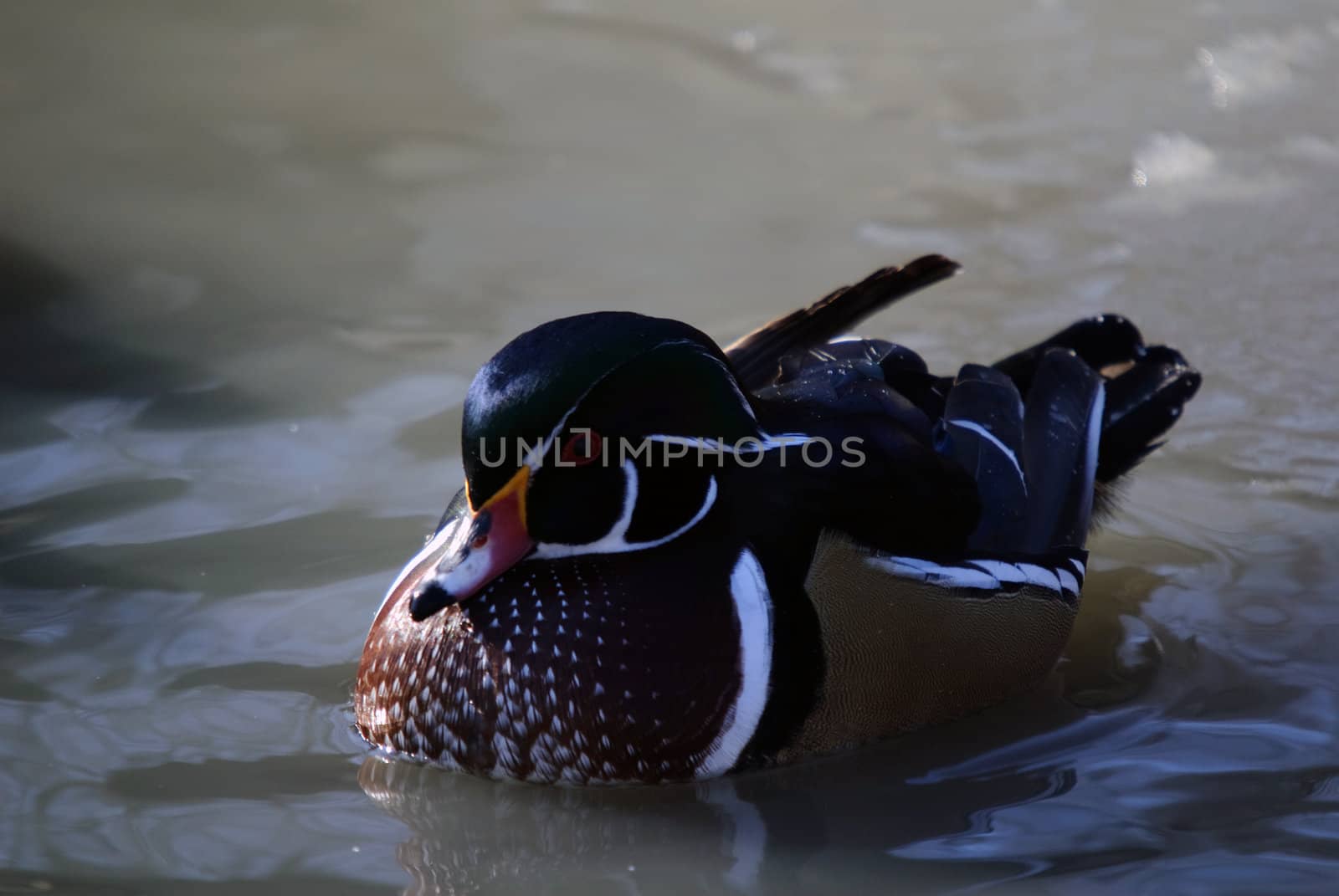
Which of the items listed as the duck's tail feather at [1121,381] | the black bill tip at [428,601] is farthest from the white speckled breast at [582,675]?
the duck's tail feather at [1121,381]

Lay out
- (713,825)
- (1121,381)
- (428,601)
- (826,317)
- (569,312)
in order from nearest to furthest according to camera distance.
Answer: (428,601), (713,825), (826,317), (1121,381), (569,312)

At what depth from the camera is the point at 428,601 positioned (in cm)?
355

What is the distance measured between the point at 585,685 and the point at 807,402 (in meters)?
0.95

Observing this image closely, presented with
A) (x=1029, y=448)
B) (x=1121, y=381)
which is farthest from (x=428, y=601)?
(x=1121, y=381)

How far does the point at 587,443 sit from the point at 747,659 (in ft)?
2.16

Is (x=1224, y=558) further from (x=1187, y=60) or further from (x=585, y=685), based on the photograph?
(x=1187, y=60)

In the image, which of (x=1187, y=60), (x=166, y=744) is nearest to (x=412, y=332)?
(x=166, y=744)

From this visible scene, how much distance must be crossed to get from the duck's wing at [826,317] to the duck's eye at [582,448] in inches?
42.2

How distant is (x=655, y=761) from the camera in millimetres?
3742

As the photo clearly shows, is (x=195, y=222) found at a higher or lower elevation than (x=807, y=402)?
higher

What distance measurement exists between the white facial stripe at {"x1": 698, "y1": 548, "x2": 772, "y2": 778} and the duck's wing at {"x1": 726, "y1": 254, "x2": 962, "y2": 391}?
0.98 m

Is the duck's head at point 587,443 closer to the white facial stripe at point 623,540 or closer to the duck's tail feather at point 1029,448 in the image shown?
the white facial stripe at point 623,540

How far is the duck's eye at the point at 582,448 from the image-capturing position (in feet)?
11.7

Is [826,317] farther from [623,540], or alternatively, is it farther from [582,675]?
[582,675]
